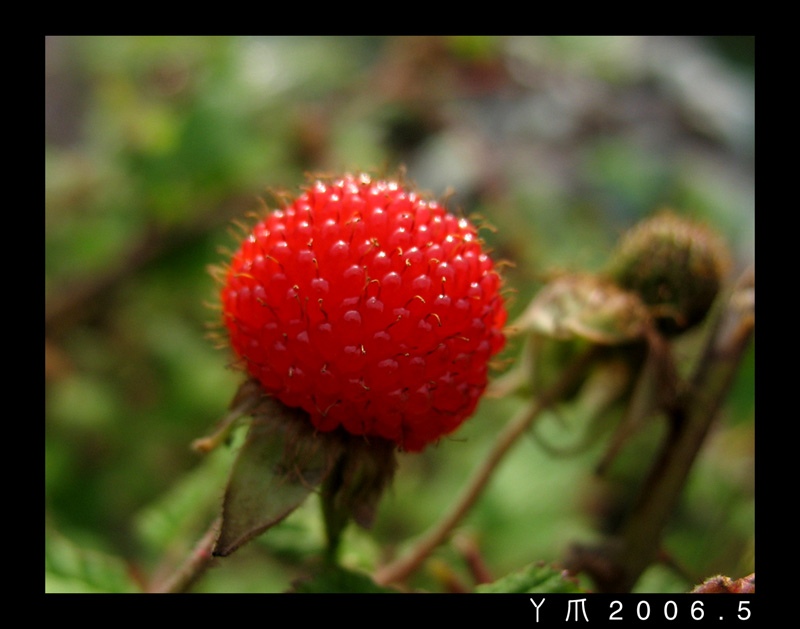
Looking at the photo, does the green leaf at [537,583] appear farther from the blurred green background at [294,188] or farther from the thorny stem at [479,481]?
the blurred green background at [294,188]

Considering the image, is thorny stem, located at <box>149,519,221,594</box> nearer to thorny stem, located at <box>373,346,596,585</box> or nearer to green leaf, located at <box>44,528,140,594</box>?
green leaf, located at <box>44,528,140,594</box>

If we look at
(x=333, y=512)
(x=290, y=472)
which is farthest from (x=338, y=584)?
(x=290, y=472)

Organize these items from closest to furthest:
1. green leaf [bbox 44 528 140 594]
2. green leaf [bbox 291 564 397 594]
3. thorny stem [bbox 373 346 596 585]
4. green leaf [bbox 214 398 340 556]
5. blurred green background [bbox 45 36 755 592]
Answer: green leaf [bbox 214 398 340 556] → green leaf [bbox 291 564 397 594] → green leaf [bbox 44 528 140 594] → thorny stem [bbox 373 346 596 585] → blurred green background [bbox 45 36 755 592]

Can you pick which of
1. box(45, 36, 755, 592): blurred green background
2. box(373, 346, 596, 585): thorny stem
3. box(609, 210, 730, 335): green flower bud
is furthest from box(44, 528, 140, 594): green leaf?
box(609, 210, 730, 335): green flower bud

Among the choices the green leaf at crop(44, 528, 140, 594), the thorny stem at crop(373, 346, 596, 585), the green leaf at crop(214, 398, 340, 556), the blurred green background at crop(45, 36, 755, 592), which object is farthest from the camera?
the blurred green background at crop(45, 36, 755, 592)
